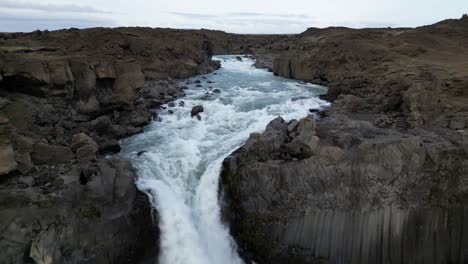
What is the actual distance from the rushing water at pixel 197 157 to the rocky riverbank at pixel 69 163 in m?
0.69

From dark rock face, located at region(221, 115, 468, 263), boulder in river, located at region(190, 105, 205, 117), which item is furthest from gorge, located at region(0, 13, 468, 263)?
boulder in river, located at region(190, 105, 205, 117)

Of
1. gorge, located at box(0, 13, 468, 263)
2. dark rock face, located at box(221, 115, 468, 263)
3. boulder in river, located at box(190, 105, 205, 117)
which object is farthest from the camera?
boulder in river, located at box(190, 105, 205, 117)

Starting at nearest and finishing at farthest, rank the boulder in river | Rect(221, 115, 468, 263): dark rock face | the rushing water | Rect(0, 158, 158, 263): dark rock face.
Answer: Rect(0, 158, 158, 263): dark rock face, Rect(221, 115, 468, 263): dark rock face, the rushing water, the boulder in river

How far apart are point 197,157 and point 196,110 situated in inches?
256

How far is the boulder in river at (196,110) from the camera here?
24.1m

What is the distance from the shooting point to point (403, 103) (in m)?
20.3

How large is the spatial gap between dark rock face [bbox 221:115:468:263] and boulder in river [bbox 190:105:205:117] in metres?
9.70

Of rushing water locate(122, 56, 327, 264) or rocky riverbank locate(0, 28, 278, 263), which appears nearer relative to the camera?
rocky riverbank locate(0, 28, 278, 263)

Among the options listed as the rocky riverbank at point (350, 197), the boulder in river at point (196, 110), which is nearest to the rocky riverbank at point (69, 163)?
the boulder in river at point (196, 110)

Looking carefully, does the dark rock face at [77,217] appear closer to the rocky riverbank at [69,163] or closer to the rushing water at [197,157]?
the rocky riverbank at [69,163]

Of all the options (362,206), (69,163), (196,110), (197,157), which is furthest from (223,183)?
(196,110)

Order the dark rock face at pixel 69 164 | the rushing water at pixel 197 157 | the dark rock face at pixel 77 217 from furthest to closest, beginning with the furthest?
the rushing water at pixel 197 157 < the dark rock face at pixel 69 164 < the dark rock face at pixel 77 217

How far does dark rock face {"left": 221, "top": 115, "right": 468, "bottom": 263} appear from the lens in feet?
47.5

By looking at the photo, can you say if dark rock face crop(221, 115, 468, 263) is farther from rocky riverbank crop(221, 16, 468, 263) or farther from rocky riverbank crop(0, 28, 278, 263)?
rocky riverbank crop(0, 28, 278, 263)
